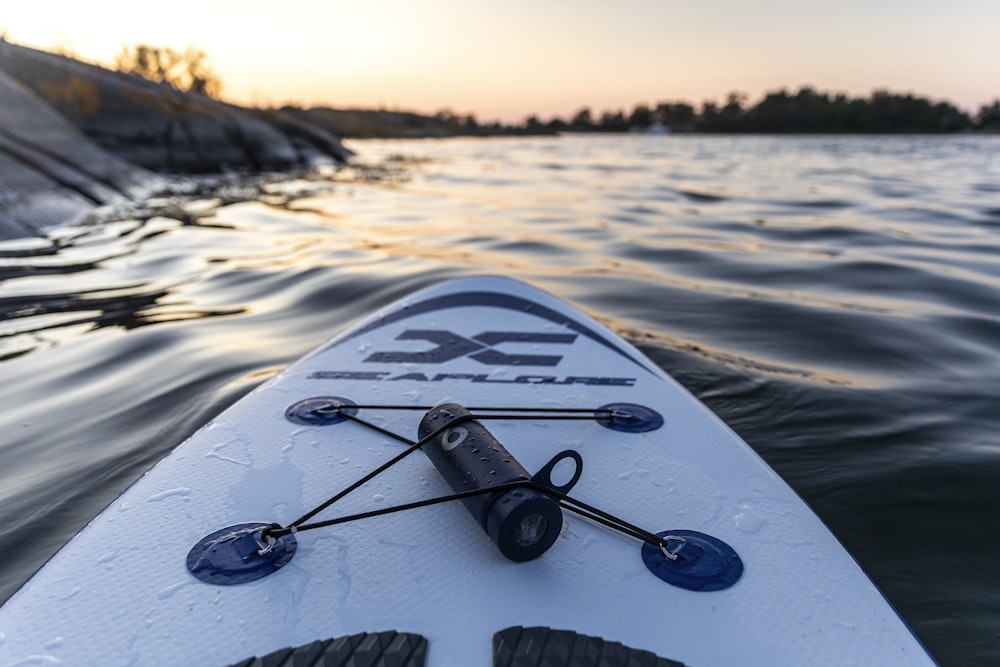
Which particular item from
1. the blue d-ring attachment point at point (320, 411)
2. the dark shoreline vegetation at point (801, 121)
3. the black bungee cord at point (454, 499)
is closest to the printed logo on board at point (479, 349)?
the blue d-ring attachment point at point (320, 411)

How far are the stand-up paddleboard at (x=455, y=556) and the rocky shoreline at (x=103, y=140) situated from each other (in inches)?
224

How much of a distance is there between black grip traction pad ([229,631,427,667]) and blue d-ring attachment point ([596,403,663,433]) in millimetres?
920

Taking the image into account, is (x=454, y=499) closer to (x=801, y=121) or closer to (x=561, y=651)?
(x=561, y=651)

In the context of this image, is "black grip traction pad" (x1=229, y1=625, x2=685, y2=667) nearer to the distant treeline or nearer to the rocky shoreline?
the rocky shoreline

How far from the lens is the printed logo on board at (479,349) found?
7.21 ft

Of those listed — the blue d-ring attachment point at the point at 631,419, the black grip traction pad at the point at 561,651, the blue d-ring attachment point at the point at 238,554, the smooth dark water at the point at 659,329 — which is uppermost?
the black grip traction pad at the point at 561,651

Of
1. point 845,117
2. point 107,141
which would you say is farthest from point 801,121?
point 107,141

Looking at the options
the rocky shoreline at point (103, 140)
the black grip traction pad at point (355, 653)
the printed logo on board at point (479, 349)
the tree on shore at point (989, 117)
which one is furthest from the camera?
the tree on shore at point (989, 117)

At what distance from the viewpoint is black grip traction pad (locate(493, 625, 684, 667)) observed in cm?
96

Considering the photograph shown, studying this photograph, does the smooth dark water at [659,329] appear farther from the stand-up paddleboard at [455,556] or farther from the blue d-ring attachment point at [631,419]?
the blue d-ring attachment point at [631,419]

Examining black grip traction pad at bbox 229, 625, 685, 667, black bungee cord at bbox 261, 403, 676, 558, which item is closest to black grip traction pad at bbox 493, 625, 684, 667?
black grip traction pad at bbox 229, 625, 685, 667

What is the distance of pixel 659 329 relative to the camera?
11.4ft

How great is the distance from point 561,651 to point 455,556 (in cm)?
31

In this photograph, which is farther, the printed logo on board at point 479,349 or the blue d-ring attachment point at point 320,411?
the printed logo on board at point 479,349
